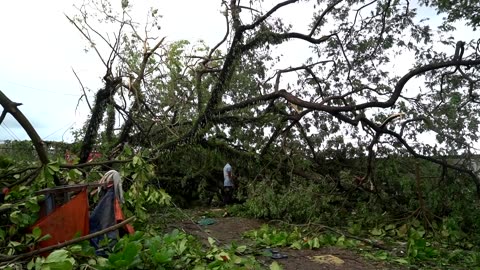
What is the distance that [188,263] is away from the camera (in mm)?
3691

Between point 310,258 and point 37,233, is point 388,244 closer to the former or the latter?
point 310,258

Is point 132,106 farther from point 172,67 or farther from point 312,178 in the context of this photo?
point 312,178

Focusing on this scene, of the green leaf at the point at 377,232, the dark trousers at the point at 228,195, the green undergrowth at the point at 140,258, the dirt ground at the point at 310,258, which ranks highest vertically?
the dark trousers at the point at 228,195

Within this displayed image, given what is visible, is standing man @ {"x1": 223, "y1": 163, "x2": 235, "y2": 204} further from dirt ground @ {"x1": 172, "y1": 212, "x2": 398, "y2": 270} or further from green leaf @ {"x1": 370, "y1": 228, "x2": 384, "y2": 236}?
green leaf @ {"x1": 370, "y1": 228, "x2": 384, "y2": 236}

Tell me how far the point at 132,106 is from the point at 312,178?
3.49 metres

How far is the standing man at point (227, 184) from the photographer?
366 inches

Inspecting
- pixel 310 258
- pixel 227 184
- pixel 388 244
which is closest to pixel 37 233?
pixel 310 258

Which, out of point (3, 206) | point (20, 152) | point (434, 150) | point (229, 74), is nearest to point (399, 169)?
point (434, 150)

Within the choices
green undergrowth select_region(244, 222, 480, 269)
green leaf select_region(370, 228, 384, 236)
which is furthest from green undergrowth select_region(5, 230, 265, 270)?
green leaf select_region(370, 228, 384, 236)

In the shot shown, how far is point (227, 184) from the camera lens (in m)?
9.50

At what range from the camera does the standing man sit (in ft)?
30.5

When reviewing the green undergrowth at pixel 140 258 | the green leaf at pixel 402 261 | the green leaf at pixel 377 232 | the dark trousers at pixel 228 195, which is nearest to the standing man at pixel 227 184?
the dark trousers at pixel 228 195

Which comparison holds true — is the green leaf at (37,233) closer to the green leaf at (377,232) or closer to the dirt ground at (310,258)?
the dirt ground at (310,258)

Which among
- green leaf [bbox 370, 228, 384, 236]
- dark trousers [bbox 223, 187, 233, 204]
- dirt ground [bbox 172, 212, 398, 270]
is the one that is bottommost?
dirt ground [bbox 172, 212, 398, 270]
